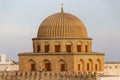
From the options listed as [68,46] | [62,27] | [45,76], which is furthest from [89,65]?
[45,76]

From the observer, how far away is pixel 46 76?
66.6 meters

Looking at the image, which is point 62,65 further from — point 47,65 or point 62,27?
point 62,27

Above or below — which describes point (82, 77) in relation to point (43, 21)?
below

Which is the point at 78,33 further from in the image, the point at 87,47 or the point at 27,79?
the point at 27,79

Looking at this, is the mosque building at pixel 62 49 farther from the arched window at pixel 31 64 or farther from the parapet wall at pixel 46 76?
the parapet wall at pixel 46 76

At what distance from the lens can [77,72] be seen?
66.8 meters

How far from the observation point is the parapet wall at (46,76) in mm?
63844

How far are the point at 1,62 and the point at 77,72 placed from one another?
107ft

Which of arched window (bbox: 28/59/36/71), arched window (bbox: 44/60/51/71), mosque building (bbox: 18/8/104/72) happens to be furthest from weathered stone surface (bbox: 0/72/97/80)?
arched window (bbox: 44/60/51/71)

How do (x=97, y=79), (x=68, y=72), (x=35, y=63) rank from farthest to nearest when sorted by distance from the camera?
(x=35, y=63), (x=68, y=72), (x=97, y=79)

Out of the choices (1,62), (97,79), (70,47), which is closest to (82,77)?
(97,79)

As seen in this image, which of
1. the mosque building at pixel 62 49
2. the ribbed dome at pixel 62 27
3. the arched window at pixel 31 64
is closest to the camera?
the mosque building at pixel 62 49

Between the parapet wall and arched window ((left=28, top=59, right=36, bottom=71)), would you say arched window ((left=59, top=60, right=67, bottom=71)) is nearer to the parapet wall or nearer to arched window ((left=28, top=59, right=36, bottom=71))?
arched window ((left=28, top=59, right=36, bottom=71))

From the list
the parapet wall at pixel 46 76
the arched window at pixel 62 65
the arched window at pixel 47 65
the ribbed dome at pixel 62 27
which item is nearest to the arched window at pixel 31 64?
the arched window at pixel 47 65
